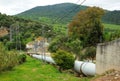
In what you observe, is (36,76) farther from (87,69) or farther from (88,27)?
(88,27)

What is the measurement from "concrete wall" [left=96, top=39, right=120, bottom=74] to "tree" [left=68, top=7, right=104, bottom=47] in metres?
35.3

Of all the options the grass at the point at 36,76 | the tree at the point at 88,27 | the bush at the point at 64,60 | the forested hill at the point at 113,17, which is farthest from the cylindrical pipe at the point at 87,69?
the forested hill at the point at 113,17

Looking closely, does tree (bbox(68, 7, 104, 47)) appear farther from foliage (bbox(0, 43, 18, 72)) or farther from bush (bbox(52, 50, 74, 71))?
bush (bbox(52, 50, 74, 71))

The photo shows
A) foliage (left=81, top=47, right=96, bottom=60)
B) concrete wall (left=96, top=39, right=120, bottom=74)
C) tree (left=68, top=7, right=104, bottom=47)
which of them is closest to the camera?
concrete wall (left=96, top=39, right=120, bottom=74)

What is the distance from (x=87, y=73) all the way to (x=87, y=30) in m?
32.6

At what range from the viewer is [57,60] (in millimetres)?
35219

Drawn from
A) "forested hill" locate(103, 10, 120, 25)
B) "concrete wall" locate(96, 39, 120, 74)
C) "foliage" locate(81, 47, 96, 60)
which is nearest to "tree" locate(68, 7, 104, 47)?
"foliage" locate(81, 47, 96, 60)

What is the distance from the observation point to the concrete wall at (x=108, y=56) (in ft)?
72.3

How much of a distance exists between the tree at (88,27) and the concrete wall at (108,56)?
116 feet

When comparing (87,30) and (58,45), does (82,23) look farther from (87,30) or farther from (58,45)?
(58,45)

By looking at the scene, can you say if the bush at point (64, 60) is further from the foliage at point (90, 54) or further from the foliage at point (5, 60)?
the foliage at point (90, 54)

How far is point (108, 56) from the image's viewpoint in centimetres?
2317

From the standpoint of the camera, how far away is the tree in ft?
198

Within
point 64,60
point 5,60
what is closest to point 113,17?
point 64,60
